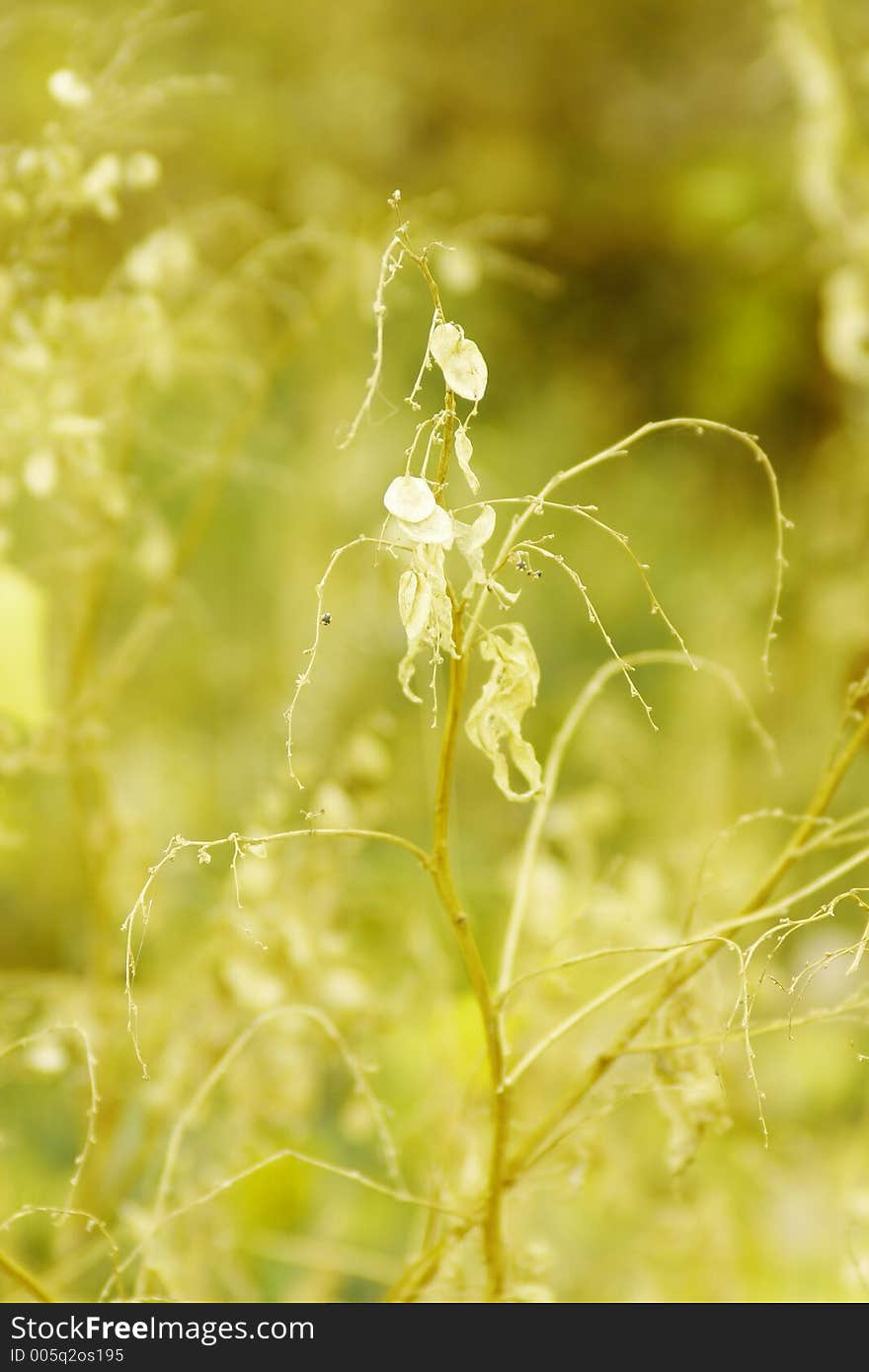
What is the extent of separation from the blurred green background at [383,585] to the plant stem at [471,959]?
3 cm

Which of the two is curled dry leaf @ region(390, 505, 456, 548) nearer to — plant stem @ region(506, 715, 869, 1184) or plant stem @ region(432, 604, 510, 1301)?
plant stem @ region(432, 604, 510, 1301)

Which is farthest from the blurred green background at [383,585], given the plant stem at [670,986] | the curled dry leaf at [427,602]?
the curled dry leaf at [427,602]

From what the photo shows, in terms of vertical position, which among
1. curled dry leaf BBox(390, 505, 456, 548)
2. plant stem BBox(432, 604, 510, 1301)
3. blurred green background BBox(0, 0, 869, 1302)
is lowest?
plant stem BBox(432, 604, 510, 1301)

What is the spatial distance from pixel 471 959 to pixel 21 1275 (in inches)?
7.9

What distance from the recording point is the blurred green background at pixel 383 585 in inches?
24.3

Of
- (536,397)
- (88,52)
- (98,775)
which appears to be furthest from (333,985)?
(536,397)

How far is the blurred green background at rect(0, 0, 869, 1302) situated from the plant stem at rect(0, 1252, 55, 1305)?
0.09 metres

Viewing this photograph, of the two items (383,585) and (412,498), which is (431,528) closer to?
(412,498)

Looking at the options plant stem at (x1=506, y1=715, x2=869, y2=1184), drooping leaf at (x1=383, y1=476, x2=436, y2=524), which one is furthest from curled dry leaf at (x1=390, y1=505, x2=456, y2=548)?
plant stem at (x1=506, y1=715, x2=869, y2=1184)

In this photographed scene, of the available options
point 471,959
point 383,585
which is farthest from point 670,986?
point 383,585

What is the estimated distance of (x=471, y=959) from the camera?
389mm

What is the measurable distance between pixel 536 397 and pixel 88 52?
75cm

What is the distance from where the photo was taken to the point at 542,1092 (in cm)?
76

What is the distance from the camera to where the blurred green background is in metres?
0.62
